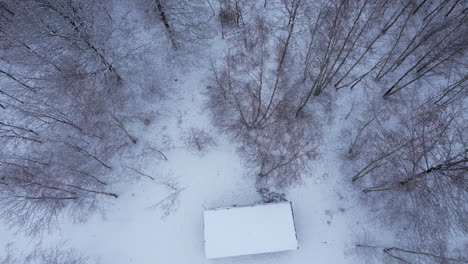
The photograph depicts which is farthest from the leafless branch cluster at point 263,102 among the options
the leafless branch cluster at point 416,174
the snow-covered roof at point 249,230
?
the leafless branch cluster at point 416,174

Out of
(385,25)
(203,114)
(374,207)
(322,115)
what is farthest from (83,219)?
(385,25)

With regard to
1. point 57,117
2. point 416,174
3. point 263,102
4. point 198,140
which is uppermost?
point 57,117

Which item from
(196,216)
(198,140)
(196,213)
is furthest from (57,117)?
(196,216)

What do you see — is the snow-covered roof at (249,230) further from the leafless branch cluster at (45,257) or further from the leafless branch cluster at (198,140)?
the leafless branch cluster at (45,257)

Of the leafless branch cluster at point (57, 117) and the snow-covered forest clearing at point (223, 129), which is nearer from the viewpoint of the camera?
the snow-covered forest clearing at point (223, 129)

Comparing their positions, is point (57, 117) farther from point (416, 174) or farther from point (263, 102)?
point (416, 174)
